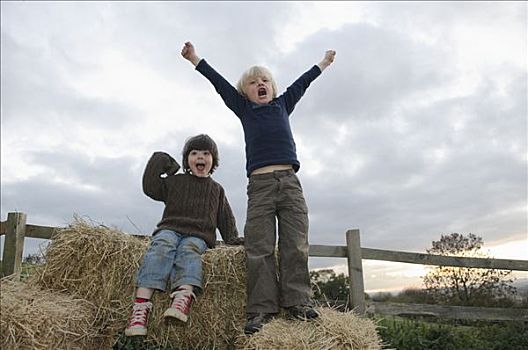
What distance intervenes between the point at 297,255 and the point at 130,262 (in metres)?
0.98

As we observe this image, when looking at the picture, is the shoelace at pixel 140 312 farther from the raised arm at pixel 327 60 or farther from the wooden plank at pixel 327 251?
the wooden plank at pixel 327 251

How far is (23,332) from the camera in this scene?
2281 mm

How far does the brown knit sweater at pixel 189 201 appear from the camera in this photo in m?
3.23

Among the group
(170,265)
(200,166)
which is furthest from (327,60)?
(170,265)

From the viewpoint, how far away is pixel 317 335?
2.55 metres

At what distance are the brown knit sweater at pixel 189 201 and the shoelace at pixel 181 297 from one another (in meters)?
0.45

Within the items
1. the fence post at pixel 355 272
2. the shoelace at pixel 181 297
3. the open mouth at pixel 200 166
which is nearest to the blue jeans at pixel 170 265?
the shoelace at pixel 181 297

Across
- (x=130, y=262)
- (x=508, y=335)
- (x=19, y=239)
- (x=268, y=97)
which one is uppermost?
(x=268, y=97)

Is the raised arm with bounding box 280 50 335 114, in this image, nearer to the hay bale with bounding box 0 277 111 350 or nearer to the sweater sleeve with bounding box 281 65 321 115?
the sweater sleeve with bounding box 281 65 321 115

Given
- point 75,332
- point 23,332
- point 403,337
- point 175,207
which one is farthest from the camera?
point 403,337

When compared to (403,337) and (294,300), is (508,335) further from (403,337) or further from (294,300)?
(294,300)

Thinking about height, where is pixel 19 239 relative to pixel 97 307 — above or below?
above

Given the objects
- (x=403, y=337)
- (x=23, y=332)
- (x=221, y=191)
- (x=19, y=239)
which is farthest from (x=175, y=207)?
(x=403, y=337)

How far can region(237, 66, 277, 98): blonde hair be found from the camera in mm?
3477
